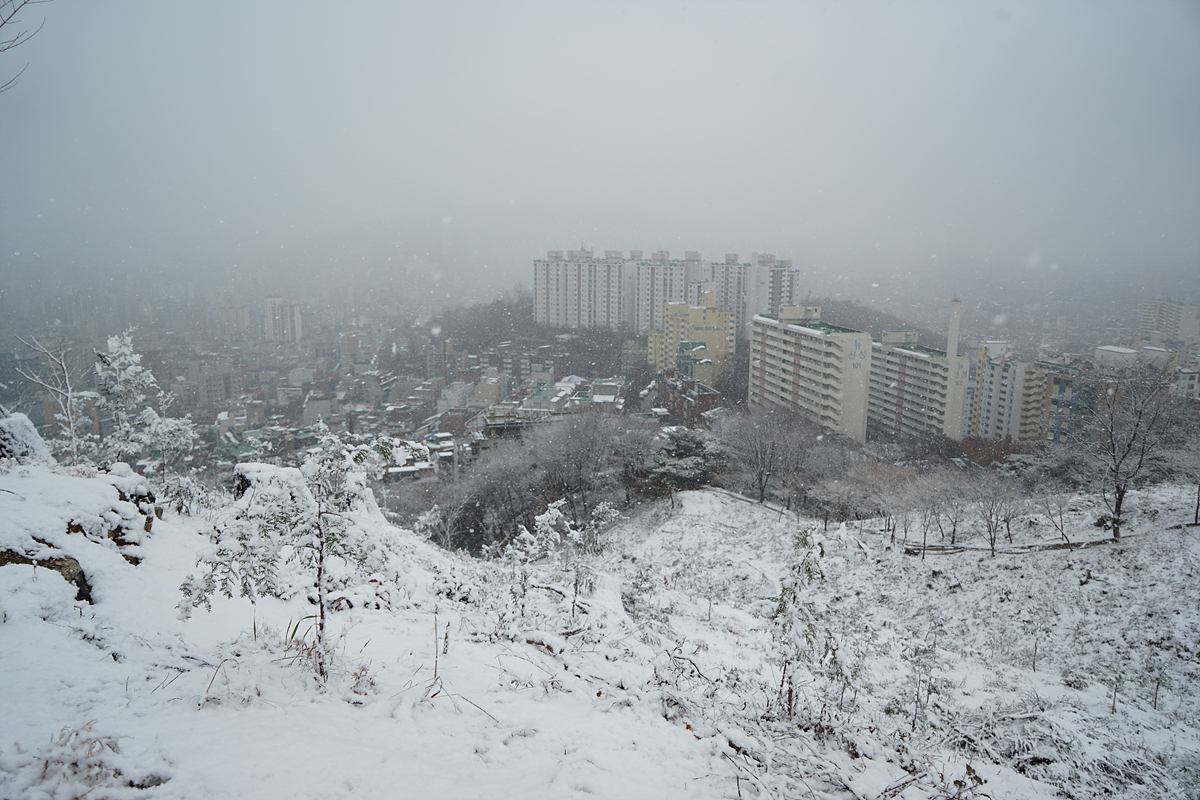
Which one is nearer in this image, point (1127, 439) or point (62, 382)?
point (1127, 439)

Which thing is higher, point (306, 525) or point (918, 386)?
point (306, 525)

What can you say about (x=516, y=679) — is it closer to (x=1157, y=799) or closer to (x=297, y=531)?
(x=297, y=531)

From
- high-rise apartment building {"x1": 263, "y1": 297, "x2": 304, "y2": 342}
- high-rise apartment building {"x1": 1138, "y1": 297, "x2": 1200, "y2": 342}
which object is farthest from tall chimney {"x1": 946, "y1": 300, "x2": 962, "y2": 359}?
high-rise apartment building {"x1": 263, "y1": 297, "x2": 304, "y2": 342}

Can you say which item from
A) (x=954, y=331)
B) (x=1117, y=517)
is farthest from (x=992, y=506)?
(x=954, y=331)

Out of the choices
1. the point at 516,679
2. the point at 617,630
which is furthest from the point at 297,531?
the point at 617,630

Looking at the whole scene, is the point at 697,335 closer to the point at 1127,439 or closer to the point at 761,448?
the point at 761,448

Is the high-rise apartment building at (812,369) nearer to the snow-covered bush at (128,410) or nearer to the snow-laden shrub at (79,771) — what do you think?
the snow-covered bush at (128,410)

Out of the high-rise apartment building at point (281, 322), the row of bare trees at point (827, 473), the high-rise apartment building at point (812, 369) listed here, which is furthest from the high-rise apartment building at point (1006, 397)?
the high-rise apartment building at point (281, 322)
